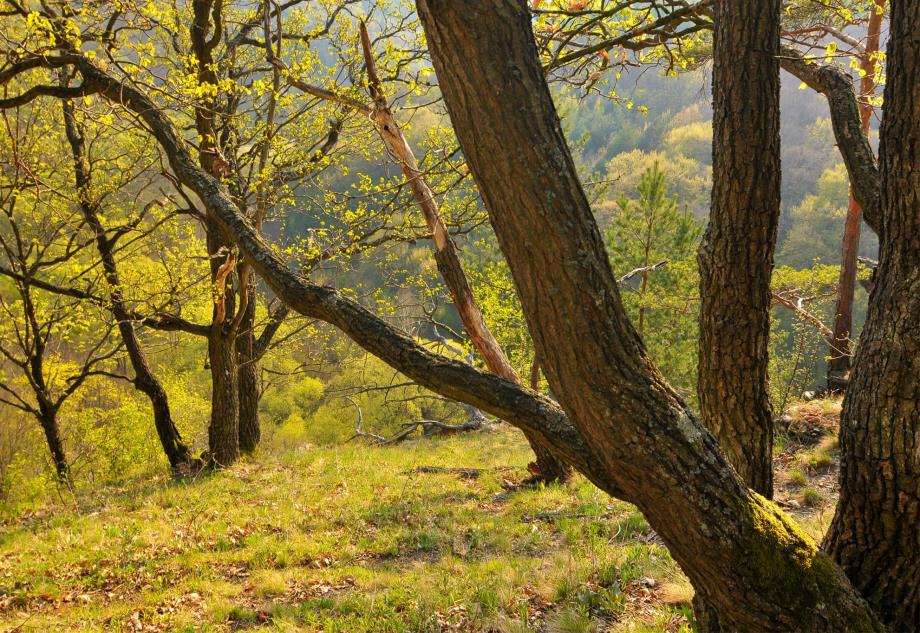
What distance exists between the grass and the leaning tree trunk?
50.3 inches

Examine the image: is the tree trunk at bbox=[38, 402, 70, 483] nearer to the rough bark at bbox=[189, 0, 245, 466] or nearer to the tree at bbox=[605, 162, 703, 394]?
the rough bark at bbox=[189, 0, 245, 466]

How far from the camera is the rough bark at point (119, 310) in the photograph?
10.0 m

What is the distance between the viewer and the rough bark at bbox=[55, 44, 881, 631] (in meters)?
1.80

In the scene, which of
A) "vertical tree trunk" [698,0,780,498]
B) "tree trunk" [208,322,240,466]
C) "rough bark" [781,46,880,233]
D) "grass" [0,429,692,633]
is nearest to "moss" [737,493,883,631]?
"vertical tree trunk" [698,0,780,498]

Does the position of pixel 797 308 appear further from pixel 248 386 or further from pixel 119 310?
pixel 119 310

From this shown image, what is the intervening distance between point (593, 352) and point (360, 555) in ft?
14.7

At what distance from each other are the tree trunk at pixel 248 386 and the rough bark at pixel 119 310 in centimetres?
106

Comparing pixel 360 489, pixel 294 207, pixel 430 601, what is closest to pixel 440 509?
pixel 360 489

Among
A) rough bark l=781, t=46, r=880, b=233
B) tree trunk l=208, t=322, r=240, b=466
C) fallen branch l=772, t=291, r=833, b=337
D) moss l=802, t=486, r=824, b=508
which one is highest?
rough bark l=781, t=46, r=880, b=233

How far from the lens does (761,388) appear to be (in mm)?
2961

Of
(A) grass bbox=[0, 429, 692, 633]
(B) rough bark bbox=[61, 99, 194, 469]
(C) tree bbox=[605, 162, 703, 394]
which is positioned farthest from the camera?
(C) tree bbox=[605, 162, 703, 394]

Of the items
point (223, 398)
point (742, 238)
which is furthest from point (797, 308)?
point (223, 398)

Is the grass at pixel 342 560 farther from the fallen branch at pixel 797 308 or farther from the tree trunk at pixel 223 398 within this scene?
the fallen branch at pixel 797 308

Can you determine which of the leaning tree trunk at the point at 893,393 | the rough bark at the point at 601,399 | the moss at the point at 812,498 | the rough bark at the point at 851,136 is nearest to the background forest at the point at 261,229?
the rough bark at the point at 851,136
